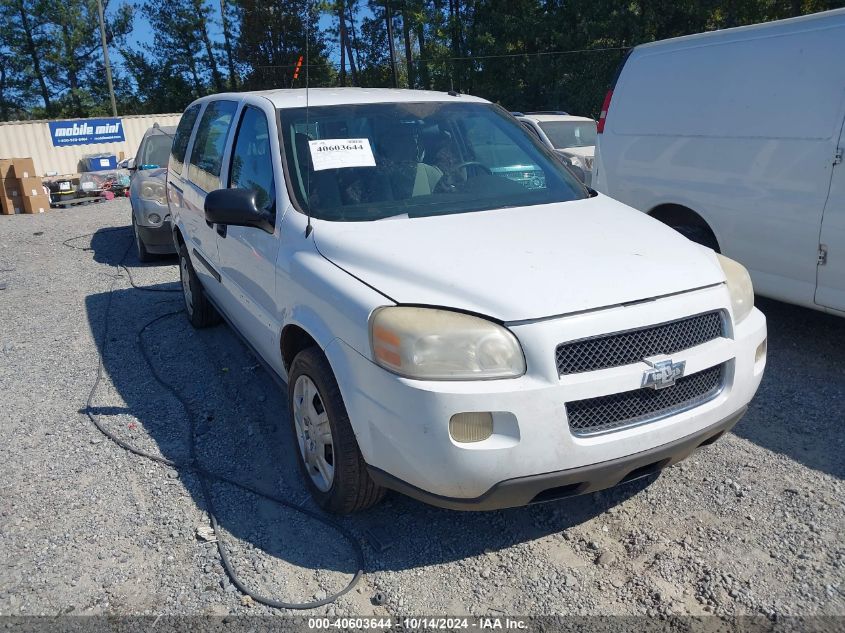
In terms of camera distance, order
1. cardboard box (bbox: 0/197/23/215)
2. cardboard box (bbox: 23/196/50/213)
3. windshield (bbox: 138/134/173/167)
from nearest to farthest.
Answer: windshield (bbox: 138/134/173/167) < cardboard box (bbox: 0/197/23/215) < cardboard box (bbox: 23/196/50/213)

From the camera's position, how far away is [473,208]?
3545mm

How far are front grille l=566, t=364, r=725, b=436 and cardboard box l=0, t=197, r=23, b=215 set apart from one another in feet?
53.5

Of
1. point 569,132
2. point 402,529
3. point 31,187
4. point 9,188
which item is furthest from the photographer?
point 31,187

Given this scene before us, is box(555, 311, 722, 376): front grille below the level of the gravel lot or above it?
above

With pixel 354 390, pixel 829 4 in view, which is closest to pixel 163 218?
pixel 354 390

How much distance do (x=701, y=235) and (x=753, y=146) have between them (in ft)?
2.73

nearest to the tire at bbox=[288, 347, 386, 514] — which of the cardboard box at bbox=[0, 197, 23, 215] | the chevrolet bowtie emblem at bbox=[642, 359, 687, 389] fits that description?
the chevrolet bowtie emblem at bbox=[642, 359, 687, 389]

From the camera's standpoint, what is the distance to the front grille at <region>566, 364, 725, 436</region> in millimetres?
2568

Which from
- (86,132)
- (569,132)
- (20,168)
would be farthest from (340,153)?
(86,132)

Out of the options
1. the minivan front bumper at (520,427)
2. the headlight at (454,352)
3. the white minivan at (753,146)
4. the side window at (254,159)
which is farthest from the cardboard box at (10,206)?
the headlight at (454,352)

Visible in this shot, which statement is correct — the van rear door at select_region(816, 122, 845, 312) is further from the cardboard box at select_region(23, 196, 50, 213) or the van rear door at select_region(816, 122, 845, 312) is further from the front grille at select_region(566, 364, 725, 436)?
the cardboard box at select_region(23, 196, 50, 213)

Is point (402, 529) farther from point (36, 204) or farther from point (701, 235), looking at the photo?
point (36, 204)

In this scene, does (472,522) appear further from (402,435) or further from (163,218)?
(163,218)

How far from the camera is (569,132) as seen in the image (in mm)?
12844
